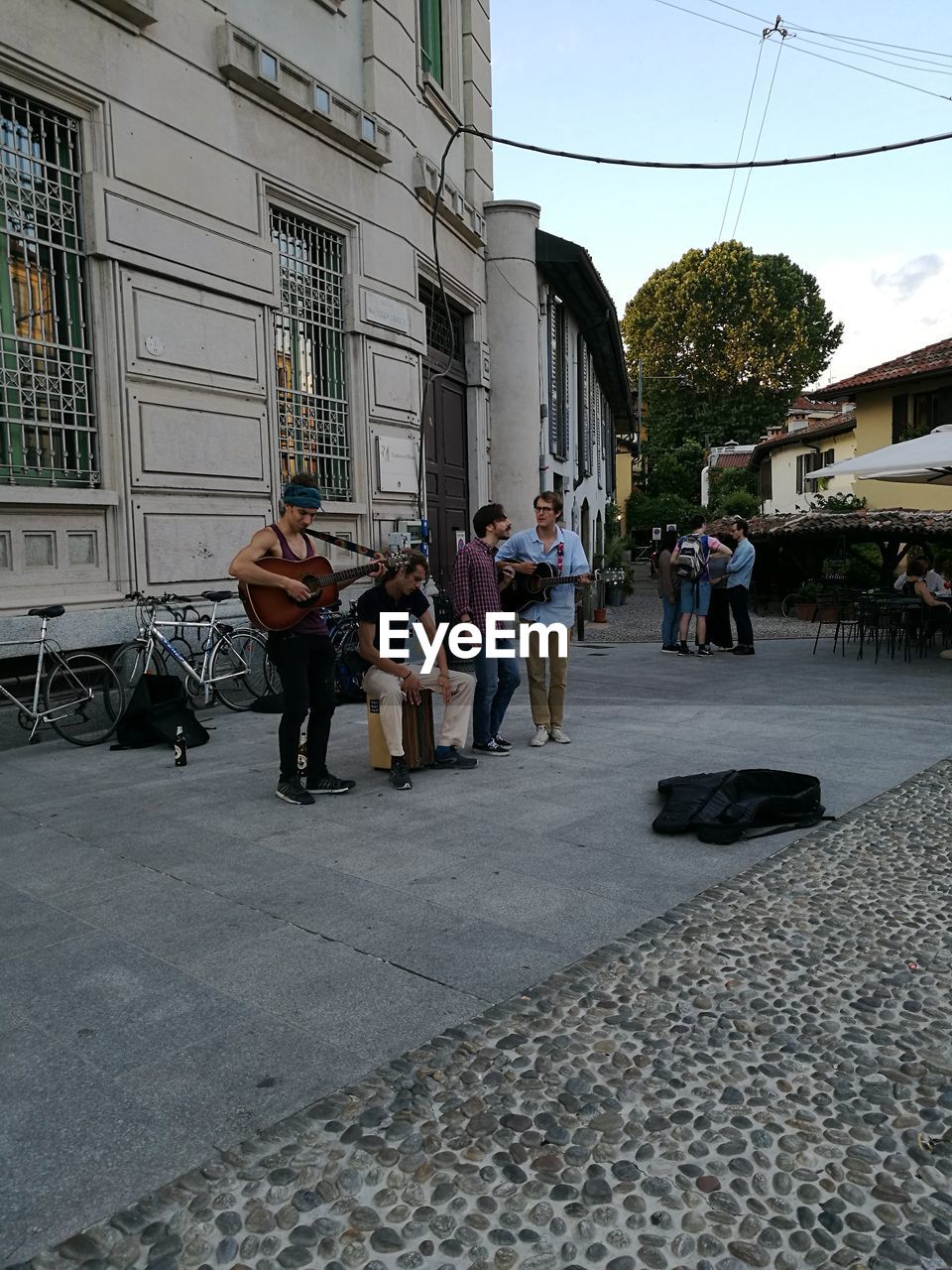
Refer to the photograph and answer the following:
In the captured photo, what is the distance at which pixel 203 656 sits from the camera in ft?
26.8

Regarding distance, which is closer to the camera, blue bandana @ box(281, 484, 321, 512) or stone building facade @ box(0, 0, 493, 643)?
blue bandana @ box(281, 484, 321, 512)

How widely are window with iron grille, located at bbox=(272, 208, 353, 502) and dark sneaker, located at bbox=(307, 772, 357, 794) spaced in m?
4.62

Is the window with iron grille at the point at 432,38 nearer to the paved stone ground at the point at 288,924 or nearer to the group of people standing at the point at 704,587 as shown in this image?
the group of people standing at the point at 704,587

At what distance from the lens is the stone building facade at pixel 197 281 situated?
281 inches

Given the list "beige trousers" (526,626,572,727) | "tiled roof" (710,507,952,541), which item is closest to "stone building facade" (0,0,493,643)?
"beige trousers" (526,626,572,727)

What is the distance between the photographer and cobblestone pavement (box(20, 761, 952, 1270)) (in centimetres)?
205

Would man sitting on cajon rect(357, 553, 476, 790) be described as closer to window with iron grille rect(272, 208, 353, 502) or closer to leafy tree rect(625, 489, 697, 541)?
window with iron grille rect(272, 208, 353, 502)

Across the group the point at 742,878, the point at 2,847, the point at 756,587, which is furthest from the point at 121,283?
the point at 756,587

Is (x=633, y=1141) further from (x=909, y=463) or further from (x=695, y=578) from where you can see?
(x=695, y=578)

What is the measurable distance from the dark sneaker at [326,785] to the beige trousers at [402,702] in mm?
353

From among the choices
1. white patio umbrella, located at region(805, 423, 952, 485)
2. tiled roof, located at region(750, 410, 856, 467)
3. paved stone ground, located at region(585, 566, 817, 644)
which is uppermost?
tiled roof, located at region(750, 410, 856, 467)

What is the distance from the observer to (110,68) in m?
7.50

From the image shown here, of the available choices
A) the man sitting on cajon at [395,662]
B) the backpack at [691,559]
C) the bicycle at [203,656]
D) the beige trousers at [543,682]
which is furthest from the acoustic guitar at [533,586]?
the backpack at [691,559]

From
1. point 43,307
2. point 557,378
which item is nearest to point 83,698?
point 43,307
